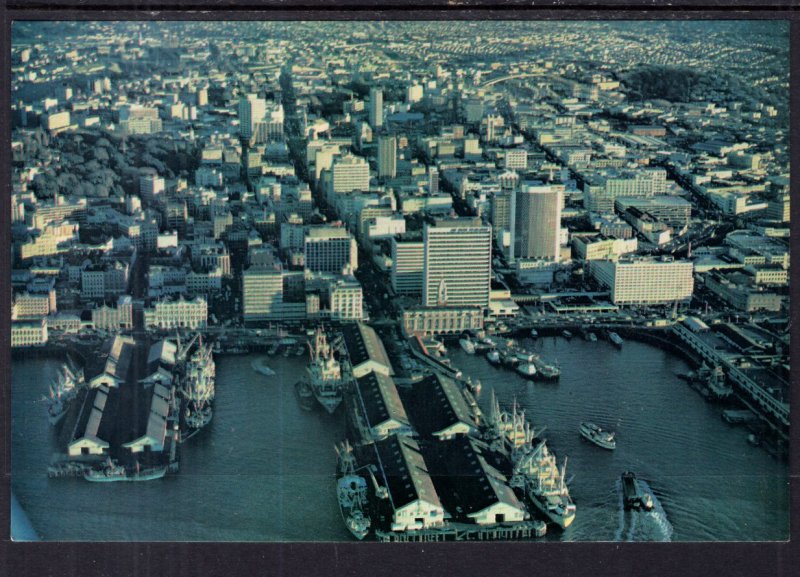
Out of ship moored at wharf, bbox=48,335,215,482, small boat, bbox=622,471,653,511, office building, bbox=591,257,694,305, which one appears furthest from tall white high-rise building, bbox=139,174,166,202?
small boat, bbox=622,471,653,511

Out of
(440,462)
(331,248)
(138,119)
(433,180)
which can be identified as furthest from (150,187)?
(440,462)

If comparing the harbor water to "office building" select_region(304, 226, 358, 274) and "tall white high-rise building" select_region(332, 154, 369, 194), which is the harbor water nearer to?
"office building" select_region(304, 226, 358, 274)

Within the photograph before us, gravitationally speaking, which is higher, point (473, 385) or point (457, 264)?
point (457, 264)

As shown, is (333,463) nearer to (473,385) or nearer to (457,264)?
(473,385)

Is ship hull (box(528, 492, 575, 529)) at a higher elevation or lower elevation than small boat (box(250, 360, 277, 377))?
lower

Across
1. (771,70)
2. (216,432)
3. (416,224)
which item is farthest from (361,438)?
(771,70)

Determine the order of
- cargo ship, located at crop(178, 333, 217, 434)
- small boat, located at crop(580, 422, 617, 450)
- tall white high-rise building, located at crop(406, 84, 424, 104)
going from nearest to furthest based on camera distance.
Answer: small boat, located at crop(580, 422, 617, 450), cargo ship, located at crop(178, 333, 217, 434), tall white high-rise building, located at crop(406, 84, 424, 104)
